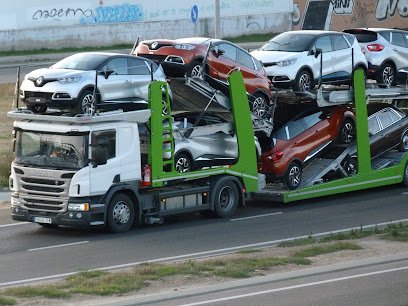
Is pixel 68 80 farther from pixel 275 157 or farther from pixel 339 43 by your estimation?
pixel 339 43

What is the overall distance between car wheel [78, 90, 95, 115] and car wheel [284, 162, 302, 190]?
5.20m

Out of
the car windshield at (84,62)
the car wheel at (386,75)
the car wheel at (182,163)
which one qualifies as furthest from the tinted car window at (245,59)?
the car wheel at (386,75)

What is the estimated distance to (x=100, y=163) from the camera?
20.3m

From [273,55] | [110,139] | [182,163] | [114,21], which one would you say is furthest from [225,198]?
[114,21]

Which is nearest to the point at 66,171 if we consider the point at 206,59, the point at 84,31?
the point at 206,59

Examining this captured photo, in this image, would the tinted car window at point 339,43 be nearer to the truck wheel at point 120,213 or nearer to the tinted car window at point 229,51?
the tinted car window at point 229,51

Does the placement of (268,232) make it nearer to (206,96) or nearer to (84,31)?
(206,96)

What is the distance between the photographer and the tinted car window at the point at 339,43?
1050 inches

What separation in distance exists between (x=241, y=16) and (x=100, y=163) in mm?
44490

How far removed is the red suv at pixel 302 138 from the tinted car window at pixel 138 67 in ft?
12.4

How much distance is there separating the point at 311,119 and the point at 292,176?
1.63 metres

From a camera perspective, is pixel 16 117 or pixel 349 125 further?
pixel 349 125

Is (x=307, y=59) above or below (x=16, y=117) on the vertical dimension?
above

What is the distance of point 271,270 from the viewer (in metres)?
Answer: 16.1
